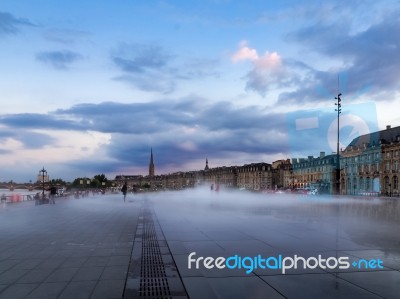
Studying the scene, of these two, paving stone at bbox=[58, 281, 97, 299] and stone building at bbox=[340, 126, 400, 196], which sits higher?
stone building at bbox=[340, 126, 400, 196]

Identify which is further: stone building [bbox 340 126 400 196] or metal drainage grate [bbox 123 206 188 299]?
stone building [bbox 340 126 400 196]

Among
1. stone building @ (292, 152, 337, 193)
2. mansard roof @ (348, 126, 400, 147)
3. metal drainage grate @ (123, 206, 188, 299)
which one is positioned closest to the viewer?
metal drainage grate @ (123, 206, 188, 299)

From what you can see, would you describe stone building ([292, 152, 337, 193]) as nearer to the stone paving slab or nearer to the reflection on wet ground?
the reflection on wet ground

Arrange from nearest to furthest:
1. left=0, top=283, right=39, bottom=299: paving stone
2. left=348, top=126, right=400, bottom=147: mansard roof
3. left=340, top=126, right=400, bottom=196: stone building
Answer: left=0, top=283, right=39, bottom=299: paving stone
left=340, top=126, right=400, bottom=196: stone building
left=348, top=126, right=400, bottom=147: mansard roof

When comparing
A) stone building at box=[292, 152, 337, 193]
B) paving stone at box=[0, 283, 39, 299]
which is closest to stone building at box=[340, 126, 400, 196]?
stone building at box=[292, 152, 337, 193]

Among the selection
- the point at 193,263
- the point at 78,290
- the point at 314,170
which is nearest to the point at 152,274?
the point at 193,263

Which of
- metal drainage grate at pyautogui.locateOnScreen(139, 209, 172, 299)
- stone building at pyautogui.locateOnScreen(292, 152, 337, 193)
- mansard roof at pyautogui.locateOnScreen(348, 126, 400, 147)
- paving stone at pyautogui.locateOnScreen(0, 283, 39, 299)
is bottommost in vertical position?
metal drainage grate at pyautogui.locateOnScreen(139, 209, 172, 299)

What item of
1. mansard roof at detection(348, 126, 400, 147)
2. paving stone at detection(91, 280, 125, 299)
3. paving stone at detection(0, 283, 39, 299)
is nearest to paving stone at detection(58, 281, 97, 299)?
paving stone at detection(91, 280, 125, 299)

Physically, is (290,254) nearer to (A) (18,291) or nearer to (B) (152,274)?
(B) (152,274)

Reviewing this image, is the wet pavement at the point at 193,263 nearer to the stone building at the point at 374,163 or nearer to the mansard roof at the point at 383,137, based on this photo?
the stone building at the point at 374,163

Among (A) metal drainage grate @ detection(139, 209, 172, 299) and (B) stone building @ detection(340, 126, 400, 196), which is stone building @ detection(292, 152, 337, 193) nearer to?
(B) stone building @ detection(340, 126, 400, 196)

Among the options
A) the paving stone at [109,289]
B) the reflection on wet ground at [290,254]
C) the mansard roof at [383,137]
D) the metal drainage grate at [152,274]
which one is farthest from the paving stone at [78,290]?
the mansard roof at [383,137]

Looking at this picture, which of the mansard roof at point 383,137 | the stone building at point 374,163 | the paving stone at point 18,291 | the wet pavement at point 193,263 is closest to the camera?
the paving stone at point 18,291

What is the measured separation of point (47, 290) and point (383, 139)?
12199cm
